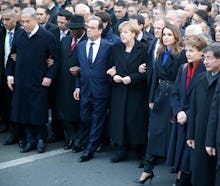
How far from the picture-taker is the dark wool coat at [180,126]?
6091 mm

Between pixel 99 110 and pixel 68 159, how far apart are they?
840 mm

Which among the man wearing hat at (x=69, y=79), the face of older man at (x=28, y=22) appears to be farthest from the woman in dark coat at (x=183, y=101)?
the face of older man at (x=28, y=22)

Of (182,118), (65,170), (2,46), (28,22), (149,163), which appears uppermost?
(28,22)

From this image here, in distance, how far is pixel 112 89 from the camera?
24.6ft

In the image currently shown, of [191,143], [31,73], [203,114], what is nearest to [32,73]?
[31,73]

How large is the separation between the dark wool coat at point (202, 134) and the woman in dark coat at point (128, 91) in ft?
4.97

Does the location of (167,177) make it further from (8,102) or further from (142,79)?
(8,102)

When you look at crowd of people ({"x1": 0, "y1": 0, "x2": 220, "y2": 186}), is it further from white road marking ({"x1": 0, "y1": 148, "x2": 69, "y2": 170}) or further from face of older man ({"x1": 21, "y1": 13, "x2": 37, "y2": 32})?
white road marking ({"x1": 0, "y1": 148, "x2": 69, "y2": 170})

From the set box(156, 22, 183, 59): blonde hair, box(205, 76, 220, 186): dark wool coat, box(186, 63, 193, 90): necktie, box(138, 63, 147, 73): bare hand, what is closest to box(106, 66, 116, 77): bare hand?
box(138, 63, 147, 73): bare hand

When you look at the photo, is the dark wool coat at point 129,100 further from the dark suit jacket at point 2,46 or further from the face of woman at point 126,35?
the dark suit jacket at point 2,46

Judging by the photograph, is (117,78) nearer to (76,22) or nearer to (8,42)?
(76,22)

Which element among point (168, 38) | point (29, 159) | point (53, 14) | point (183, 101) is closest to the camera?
point (183, 101)

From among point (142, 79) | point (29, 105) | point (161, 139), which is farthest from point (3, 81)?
point (161, 139)

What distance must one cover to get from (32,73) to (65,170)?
5.03 feet
